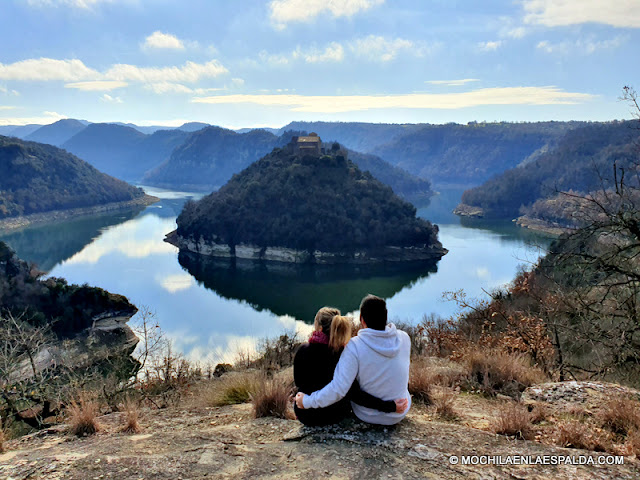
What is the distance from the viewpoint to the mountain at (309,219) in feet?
188

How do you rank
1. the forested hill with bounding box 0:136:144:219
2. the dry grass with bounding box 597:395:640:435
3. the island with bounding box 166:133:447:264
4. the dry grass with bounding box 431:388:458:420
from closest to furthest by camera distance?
the dry grass with bounding box 597:395:640:435 → the dry grass with bounding box 431:388:458:420 → the island with bounding box 166:133:447:264 → the forested hill with bounding box 0:136:144:219

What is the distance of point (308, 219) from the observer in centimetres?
6159

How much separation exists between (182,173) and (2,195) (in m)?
94.1

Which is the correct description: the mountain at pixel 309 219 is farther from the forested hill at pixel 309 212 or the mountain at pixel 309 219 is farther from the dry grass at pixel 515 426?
the dry grass at pixel 515 426

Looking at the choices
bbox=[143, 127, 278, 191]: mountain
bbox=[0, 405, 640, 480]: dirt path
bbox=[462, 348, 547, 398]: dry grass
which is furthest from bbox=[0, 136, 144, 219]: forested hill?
bbox=[462, 348, 547, 398]: dry grass

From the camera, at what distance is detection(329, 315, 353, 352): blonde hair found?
3.47m

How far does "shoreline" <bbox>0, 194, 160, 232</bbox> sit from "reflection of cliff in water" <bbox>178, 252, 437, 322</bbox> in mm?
41300

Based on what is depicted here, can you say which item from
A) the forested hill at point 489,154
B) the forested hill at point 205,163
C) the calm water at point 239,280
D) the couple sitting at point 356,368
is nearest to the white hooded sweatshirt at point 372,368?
the couple sitting at point 356,368

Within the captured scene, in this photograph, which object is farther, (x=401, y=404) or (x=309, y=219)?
(x=309, y=219)

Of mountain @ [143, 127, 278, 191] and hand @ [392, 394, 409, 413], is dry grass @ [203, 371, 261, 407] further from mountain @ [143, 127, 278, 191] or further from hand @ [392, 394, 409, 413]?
mountain @ [143, 127, 278, 191]

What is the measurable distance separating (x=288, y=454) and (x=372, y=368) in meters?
0.86

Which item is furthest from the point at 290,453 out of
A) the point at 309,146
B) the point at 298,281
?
the point at 309,146

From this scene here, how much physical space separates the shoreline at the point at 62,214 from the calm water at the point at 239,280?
8048 mm

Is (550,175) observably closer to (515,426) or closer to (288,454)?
(515,426)
